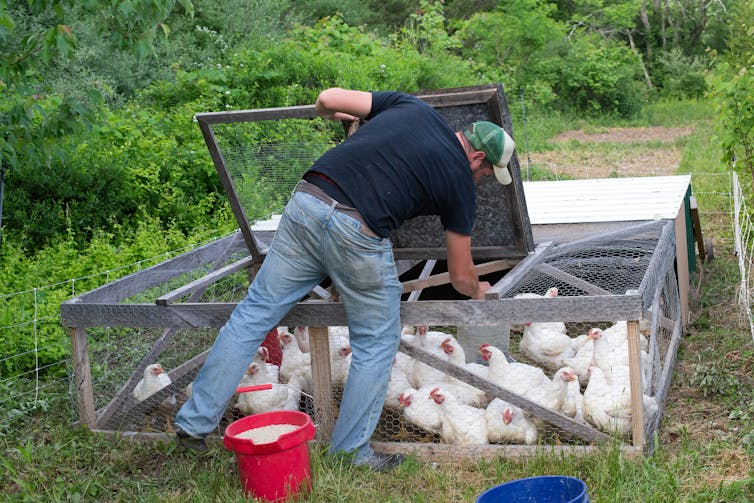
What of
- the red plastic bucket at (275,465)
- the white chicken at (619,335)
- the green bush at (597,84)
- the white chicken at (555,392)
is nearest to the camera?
the red plastic bucket at (275,465)

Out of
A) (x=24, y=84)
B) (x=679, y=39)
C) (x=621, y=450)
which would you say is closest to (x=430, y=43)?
(x=679, y=39)

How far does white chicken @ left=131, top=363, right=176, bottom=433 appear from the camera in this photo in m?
4.49

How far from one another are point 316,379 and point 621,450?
137 cm

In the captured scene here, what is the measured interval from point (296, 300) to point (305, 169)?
4.53 ft

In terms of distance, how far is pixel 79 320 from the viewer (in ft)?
14.0

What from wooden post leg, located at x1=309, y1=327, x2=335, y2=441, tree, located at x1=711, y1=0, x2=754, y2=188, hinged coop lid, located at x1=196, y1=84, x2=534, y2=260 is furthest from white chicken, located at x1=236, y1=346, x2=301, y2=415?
tree, located at x1=711, y1=0, x2=754, y2=188

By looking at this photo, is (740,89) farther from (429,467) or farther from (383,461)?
(383,461)

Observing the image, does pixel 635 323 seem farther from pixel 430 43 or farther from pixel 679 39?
pixel 679 39

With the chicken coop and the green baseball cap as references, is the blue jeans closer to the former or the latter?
the chicken coop

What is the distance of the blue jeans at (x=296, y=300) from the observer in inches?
144

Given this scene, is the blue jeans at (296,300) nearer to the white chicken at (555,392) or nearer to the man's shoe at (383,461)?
the man's shoe at (383,461)

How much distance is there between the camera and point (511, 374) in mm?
4164

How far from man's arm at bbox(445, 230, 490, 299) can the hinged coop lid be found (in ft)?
2.39

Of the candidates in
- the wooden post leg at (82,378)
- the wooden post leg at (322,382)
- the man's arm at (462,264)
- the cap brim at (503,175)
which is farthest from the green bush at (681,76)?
the wooden post leg at (82,378)
